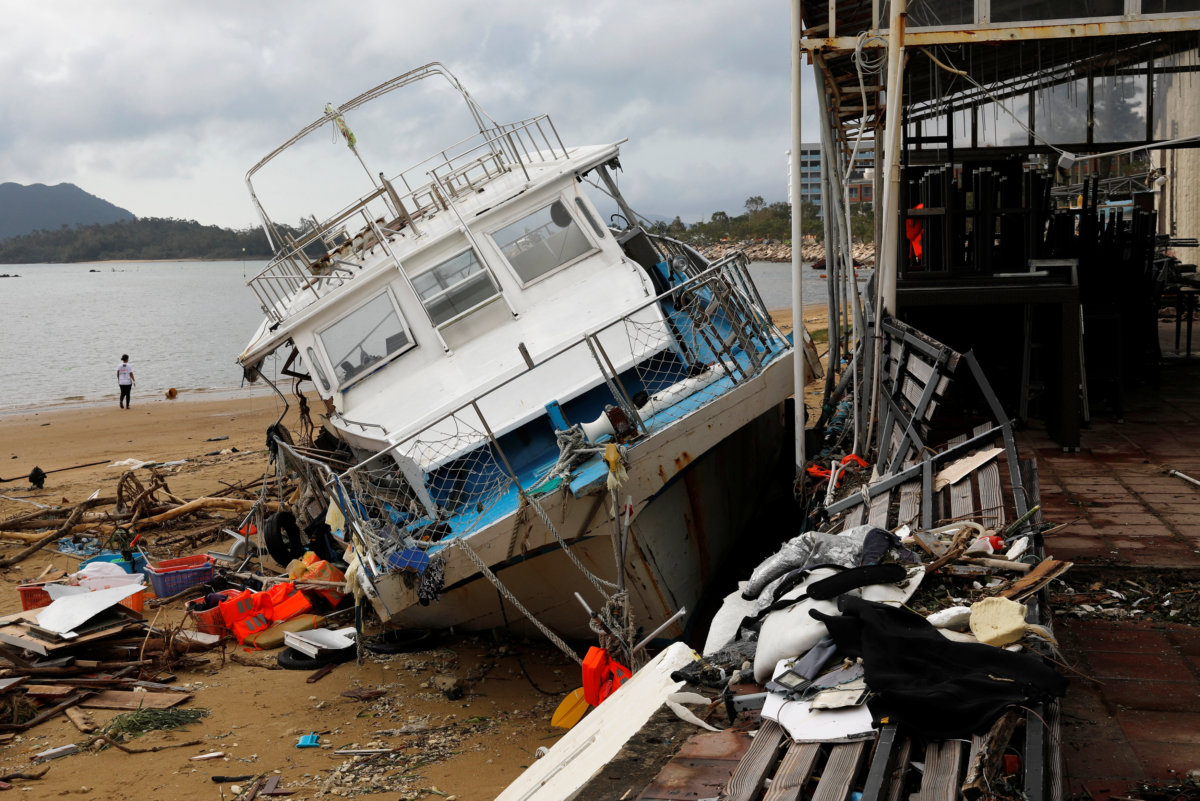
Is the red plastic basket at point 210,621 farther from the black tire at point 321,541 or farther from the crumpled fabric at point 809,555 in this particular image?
the crumpled fabric at point 809,555

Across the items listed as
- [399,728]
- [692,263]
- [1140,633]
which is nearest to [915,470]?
[1140,633]

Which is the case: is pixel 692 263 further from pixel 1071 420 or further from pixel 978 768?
pixel 978 768

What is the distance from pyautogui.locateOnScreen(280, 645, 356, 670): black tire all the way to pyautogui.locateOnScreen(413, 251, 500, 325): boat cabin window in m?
2.86

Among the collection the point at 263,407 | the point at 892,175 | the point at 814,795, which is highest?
the point at 892,175

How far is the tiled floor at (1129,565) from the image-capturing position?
3391 mm

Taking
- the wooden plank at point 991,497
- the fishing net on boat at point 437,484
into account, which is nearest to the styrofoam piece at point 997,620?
the wooden plank at point 991,497

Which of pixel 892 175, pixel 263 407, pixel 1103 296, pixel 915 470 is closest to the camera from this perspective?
pixel 915 470

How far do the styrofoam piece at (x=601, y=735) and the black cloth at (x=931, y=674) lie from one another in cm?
86

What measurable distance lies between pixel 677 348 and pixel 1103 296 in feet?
14.6

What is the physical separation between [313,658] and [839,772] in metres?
5.86

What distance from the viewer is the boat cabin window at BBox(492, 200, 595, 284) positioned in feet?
29.4

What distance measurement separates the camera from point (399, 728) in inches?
261

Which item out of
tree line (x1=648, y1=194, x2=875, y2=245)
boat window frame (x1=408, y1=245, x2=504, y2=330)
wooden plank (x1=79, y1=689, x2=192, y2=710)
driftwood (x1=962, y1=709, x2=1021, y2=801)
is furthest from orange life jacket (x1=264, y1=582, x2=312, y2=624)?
tree line (x1=648, y1=194, x2=875, y2=245)

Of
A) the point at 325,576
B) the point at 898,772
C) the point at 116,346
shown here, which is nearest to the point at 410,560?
the point at 325,576
